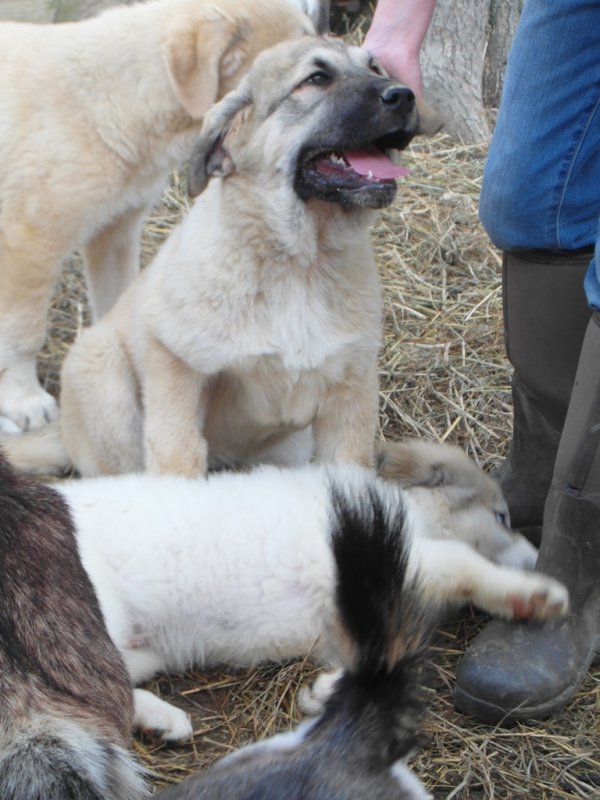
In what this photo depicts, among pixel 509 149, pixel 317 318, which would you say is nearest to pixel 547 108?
pixel 509 149

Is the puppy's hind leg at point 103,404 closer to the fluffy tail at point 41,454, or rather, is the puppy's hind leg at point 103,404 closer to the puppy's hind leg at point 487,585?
the fluffy tail at point 41,454

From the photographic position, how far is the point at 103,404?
10.4 feet

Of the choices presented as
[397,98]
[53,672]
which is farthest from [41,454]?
[53,672]

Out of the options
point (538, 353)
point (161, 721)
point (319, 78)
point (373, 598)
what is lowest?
point (161, 721)

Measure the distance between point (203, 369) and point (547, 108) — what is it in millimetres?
1035

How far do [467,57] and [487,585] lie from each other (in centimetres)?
336

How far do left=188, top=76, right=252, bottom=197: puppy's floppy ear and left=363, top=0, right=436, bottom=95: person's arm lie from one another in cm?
41

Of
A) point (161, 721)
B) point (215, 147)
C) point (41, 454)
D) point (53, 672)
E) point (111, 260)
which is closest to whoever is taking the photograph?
point (53, 672)

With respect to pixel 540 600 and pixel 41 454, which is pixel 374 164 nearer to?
pixel 540 600

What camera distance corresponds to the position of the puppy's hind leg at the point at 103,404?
3168mm

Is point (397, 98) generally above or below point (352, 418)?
above

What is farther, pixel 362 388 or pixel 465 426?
pixel 465 426

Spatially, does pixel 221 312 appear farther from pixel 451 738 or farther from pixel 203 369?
pixel 451 738

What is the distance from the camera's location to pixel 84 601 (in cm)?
156
